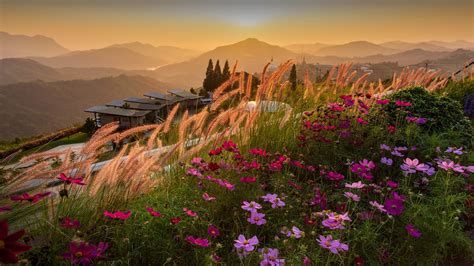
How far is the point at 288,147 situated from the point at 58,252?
3129mm

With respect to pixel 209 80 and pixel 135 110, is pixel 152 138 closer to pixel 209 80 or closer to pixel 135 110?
pixel 209 80

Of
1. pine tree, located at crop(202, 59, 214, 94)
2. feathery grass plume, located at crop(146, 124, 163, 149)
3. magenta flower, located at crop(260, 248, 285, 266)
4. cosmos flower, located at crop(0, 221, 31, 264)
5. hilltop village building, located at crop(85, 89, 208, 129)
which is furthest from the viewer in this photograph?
pine tree, located at crop(202, 59, 214, 94)

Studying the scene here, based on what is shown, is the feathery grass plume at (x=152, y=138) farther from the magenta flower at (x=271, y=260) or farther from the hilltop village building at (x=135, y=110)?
the hilltop village building at (x=135, y=110)

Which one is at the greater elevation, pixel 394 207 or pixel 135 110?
pixel 394 207

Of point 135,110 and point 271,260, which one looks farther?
point 135,110

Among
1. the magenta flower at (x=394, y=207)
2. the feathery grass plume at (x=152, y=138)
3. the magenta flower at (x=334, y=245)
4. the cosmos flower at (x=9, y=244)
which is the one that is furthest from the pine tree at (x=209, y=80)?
the cosmos flower at (x=9, y=244)

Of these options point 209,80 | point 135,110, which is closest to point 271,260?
point 209,80

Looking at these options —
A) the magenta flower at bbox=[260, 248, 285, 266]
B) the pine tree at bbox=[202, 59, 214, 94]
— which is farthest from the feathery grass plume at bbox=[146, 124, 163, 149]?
the pine tree at bbox=[202, 59, 214, 94]

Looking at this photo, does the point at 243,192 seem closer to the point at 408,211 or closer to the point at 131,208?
the point at 131,208

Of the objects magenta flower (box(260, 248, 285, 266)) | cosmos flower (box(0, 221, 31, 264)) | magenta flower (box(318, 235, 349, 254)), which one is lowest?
magenta flower (box(260, 248, 285, 266))

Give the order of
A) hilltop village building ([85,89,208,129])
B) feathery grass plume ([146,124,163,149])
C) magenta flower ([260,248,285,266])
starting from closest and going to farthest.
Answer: magenta flower ([260,248,285,266])
feathery grass plume ([146,124,163,149])
hilltop village building ([85,89,208,129])

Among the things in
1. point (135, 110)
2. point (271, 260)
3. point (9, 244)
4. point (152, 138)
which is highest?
point (9, 244)

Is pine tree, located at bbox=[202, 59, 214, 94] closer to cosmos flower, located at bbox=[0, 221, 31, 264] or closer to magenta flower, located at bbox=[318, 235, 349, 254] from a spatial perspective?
magenta flower, located at bbox=[318, 235, 349, 254]

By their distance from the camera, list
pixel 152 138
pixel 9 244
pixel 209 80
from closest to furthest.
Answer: pixel 9 244, pixel 152 138, pixel 209 80
